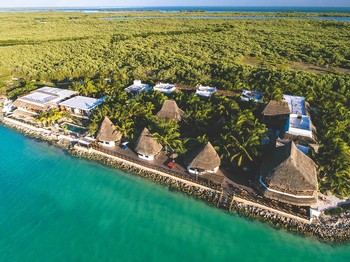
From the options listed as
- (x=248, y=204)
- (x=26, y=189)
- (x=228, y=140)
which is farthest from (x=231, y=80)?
(x=26, y=189)

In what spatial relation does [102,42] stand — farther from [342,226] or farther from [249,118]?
[342,226]

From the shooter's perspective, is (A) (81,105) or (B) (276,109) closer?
(B) (276,109)

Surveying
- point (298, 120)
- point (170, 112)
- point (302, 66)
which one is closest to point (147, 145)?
point (170, 112)

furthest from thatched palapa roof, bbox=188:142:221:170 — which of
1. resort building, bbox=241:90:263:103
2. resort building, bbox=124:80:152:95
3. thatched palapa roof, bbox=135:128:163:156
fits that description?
resort building, bbox=124:80:152:95

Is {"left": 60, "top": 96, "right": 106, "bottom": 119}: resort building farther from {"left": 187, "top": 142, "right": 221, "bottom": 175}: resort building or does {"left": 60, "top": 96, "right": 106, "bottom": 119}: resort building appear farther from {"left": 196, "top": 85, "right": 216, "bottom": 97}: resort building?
{"left": 187, "top": 142, "right": 221, "bottom": 175}: resort building

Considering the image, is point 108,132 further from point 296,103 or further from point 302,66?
point 302,66
